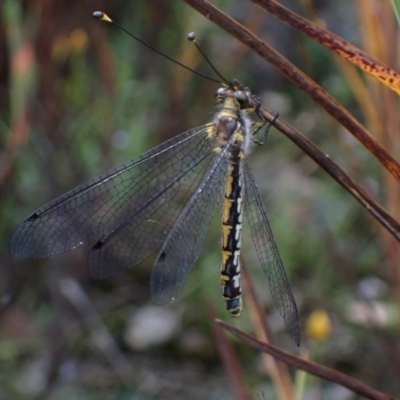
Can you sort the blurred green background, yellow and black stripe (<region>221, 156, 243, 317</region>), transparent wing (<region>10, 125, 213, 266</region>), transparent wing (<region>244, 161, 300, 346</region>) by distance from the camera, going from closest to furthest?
transparent wing (<region>244, 161, 300, 346</region>) → transparent wing (<region>10, 125, 213, 266</region>) → yellow and black stripe (<region>221, 156, 243, 317</region>) → the blurred green background

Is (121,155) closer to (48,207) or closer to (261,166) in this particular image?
(261,166)

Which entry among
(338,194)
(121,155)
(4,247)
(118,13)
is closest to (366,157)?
(338,194)

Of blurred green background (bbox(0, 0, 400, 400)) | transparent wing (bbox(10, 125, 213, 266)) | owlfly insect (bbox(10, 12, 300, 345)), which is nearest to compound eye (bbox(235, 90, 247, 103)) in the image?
owlfly insect (bbox(10, 12, 300, 345))

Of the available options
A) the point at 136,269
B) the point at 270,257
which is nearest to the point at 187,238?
the point at 270,257

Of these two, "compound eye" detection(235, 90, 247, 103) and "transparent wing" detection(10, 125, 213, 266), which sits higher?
"compound eye" detection(235, 90, 247, 103)

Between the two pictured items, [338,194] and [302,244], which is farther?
[338,194]

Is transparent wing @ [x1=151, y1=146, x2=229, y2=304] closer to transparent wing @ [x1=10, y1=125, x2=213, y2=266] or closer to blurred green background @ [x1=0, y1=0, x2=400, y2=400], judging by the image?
transparent wing @ [x1=10, y1=125, x2=213, y2=266]
